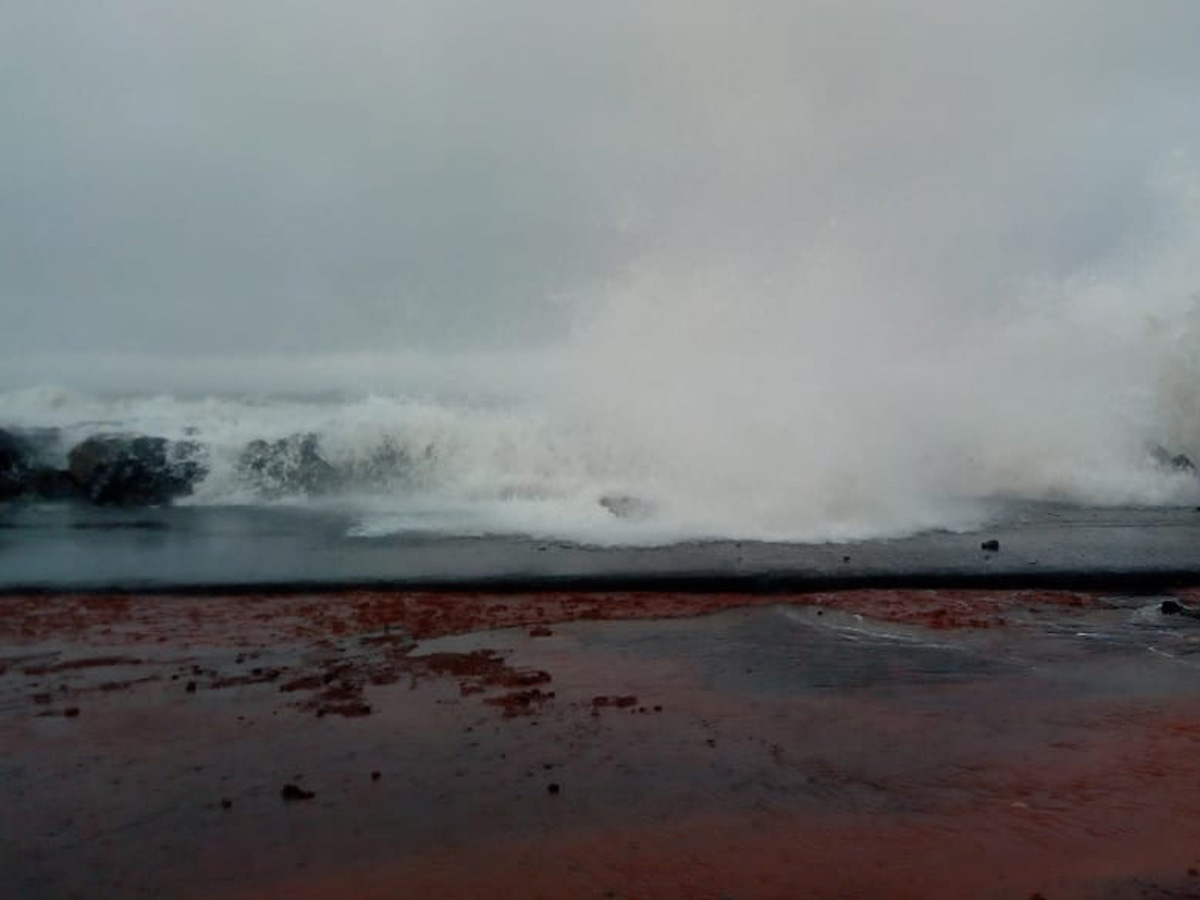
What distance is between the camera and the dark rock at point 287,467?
26250 mm

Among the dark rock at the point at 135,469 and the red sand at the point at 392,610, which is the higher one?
the dark rock at the point at 135,469

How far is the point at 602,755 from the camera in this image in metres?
7.25

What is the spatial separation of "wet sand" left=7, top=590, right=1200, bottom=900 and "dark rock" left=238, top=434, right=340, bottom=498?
14520 millimetres

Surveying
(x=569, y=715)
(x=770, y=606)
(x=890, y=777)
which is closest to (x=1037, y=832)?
(x=890, y=777)

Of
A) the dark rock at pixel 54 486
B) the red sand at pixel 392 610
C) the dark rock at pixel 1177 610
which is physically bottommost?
the red sand at pixel 392 610

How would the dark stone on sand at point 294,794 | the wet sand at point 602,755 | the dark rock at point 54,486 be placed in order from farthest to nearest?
the dark rock at point 54,486
the dark stone on sand at point 294,794
the wet sand at point 602,755

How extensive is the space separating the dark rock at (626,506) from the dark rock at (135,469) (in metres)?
12.5

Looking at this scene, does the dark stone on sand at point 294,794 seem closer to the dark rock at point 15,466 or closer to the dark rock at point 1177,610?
the dark rock at point 1177,610

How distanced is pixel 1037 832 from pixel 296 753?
5.25 metres

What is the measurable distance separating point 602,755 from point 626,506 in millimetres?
13243

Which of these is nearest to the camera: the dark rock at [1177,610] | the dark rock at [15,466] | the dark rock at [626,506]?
the dark rock at [1177,610]

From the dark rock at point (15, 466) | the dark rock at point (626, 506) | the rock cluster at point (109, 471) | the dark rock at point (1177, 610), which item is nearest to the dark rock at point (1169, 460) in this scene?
the dark rock at point (626, 506)

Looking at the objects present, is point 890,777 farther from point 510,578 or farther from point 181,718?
point 510,578

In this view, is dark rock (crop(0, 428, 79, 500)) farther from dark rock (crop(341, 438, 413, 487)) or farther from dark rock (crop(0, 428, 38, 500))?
dark rock (crop(341, 438, 413, 487))
